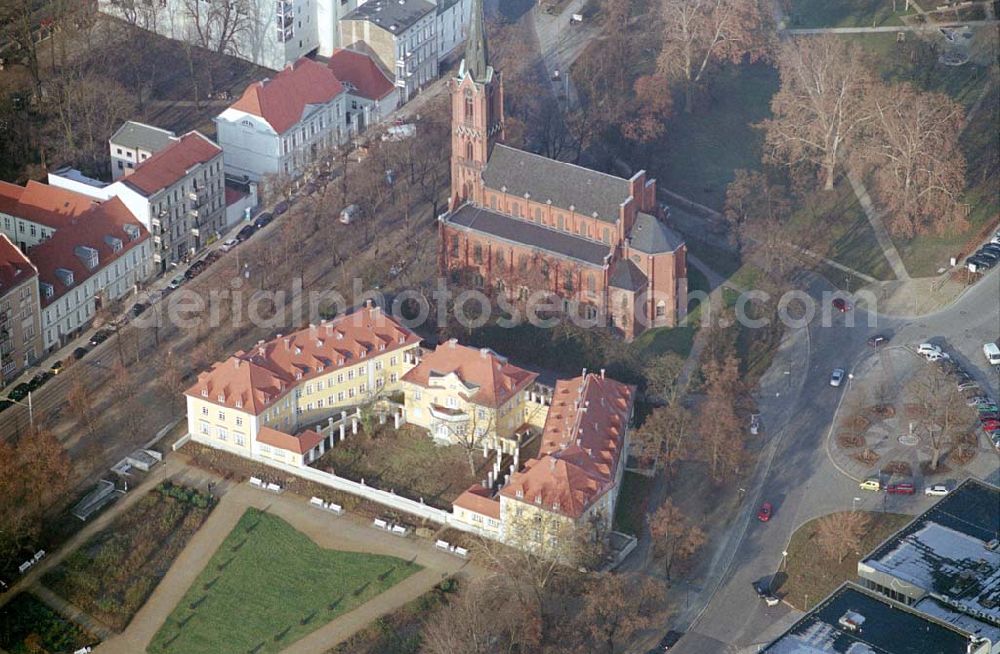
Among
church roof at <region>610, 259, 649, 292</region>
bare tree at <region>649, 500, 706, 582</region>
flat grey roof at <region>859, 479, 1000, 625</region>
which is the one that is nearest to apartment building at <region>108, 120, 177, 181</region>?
church roof at <region>610, 259, 649, 292</region>

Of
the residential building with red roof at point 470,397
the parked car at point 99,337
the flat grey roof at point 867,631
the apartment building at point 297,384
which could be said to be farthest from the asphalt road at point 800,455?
the parked car at point 99,337

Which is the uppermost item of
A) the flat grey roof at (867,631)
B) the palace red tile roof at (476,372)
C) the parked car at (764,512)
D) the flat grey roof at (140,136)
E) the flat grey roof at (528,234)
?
the flat grey roof at (140,136)

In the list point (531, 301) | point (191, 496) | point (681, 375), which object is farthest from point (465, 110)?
point (191, 496)

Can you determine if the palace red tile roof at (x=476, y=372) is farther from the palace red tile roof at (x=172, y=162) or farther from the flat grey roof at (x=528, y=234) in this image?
the palace red tile roof at (x=172, y=162)

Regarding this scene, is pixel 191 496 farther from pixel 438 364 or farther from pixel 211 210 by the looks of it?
pixel 211 210

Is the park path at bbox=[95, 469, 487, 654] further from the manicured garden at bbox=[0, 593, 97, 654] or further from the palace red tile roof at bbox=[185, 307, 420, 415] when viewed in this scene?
the palace red tile roof at bbox=[185, 307, 420, 415]

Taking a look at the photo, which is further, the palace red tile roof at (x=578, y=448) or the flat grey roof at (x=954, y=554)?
the palace red tile roof at (x=578, y=448)

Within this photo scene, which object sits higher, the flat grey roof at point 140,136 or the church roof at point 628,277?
the flat grey roof at point 140,136
